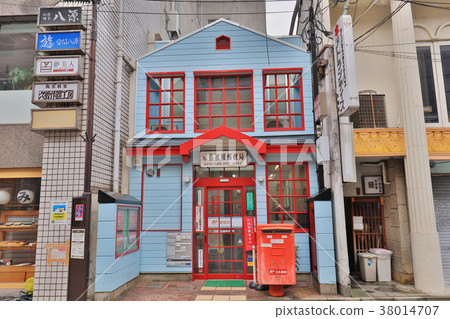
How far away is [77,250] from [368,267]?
8.30 m

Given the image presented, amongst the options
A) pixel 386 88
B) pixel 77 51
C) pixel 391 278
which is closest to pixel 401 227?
pixel 391 278

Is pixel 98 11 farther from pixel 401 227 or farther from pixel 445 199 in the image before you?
pixel 445 199

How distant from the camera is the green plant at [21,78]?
Answer: 362 inches

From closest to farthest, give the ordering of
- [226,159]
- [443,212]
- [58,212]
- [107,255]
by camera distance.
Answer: [107,255]
[58,212]
[226,159]
[443,212]

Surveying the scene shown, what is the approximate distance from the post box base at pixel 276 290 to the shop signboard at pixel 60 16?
27.9 feet

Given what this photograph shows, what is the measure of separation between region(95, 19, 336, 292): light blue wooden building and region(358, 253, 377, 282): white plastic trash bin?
71.3 inches

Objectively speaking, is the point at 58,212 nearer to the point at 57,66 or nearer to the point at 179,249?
the point at 179,249

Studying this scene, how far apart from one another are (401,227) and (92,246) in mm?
8963

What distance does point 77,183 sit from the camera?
26.2ft

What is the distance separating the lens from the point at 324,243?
8086 mm

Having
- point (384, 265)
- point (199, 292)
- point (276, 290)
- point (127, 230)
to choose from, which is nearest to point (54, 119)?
point (127, 230)

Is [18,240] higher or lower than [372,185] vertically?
lower

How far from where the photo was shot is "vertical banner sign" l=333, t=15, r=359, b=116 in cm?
743

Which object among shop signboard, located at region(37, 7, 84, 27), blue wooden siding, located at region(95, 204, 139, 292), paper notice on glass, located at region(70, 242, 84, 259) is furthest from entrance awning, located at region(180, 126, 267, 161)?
shop signboard, located at region(37, 7, 84, 27)
